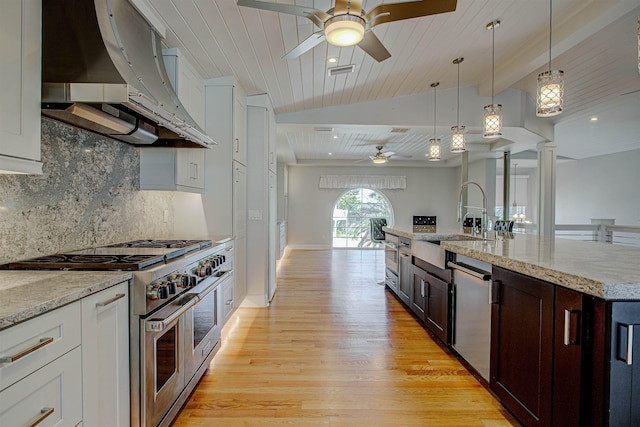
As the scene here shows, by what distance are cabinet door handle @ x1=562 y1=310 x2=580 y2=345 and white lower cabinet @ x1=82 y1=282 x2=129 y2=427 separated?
1.78m

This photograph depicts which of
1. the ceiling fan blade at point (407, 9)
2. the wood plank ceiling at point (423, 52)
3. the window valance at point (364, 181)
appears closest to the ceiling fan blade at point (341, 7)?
the ceiling fan blade at point (407, 9)

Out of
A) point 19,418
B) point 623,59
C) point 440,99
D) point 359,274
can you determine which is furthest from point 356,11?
point 359,274

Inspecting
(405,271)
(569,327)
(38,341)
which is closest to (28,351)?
(38,341)

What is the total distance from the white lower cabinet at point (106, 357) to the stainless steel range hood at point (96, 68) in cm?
81

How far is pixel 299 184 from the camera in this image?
885 centimetres

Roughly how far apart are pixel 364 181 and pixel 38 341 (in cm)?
821

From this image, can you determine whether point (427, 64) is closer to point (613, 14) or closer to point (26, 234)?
point (613, 14)

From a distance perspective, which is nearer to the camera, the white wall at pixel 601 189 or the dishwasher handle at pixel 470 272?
the dishwasher handle at pixel 470 272

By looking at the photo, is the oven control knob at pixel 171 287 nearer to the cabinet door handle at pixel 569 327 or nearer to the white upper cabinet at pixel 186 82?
the white upper cabinet at pixel 186 82

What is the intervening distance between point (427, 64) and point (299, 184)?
5.80 m

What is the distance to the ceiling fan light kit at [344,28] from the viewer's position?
5.68 feet

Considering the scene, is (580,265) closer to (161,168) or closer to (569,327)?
(569,327)

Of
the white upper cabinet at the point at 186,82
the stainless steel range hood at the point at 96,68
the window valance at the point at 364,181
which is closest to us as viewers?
the stainless steel range hood at the point at 96,68

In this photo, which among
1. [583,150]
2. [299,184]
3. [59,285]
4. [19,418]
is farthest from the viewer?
[299,184]
